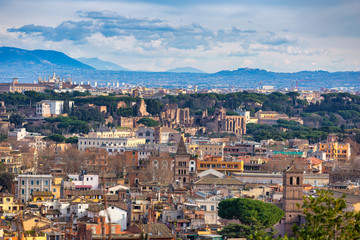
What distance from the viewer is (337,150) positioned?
69938 mm

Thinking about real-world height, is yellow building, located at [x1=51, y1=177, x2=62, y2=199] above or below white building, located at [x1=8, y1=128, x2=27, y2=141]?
above

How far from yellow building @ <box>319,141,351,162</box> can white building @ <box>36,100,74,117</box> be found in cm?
3441

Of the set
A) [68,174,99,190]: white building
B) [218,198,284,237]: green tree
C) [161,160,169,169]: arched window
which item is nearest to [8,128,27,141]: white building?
[161,160,169,169]: arched window

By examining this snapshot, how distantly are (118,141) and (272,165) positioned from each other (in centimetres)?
1909

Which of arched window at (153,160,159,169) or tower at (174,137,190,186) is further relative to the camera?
arched window at (153,160,159,169)

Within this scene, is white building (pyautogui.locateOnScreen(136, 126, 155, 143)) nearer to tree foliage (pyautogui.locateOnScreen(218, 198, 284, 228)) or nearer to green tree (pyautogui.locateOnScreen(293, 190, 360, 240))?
tree foliage (pyautogui.locateOnScreen(218, 198, 284, 228))

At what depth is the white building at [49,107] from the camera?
97.6 meters

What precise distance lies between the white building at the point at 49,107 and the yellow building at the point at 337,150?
34.4m

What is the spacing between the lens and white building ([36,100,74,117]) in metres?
97.6

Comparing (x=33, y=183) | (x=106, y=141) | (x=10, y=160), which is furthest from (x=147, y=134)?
(x=33, y=183)

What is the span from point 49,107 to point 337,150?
3746cm

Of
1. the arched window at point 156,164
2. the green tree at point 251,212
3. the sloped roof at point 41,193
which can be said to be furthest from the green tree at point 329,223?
the arched window at point 156,164

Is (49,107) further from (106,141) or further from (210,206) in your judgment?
(210,206)

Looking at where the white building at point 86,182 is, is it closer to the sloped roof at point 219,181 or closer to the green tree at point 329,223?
the sloped roof at point 219,181
